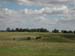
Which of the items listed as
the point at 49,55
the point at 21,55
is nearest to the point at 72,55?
the point at 49,55

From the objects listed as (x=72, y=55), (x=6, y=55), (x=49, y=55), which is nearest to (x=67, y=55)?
(x=72, y=55)

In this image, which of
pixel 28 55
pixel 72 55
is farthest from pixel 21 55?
pixel 72 55

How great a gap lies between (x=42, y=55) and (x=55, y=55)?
91.6 inches

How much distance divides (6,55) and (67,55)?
425 inches

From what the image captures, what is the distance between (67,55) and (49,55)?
330 centimetres

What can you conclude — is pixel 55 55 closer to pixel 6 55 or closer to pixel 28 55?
pixel 28 55

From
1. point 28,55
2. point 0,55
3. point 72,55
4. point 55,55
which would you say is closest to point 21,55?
point 28,55

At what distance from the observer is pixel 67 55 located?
38.7m

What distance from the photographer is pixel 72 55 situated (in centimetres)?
3872

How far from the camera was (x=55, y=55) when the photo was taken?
125 ft

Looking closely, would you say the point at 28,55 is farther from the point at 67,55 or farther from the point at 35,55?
the point at 67,55

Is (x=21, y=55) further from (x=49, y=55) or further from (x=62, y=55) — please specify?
(x=62, y=55)

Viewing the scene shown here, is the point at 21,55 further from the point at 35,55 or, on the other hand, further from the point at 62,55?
the point at 62,55

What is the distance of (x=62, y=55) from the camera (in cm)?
3847
